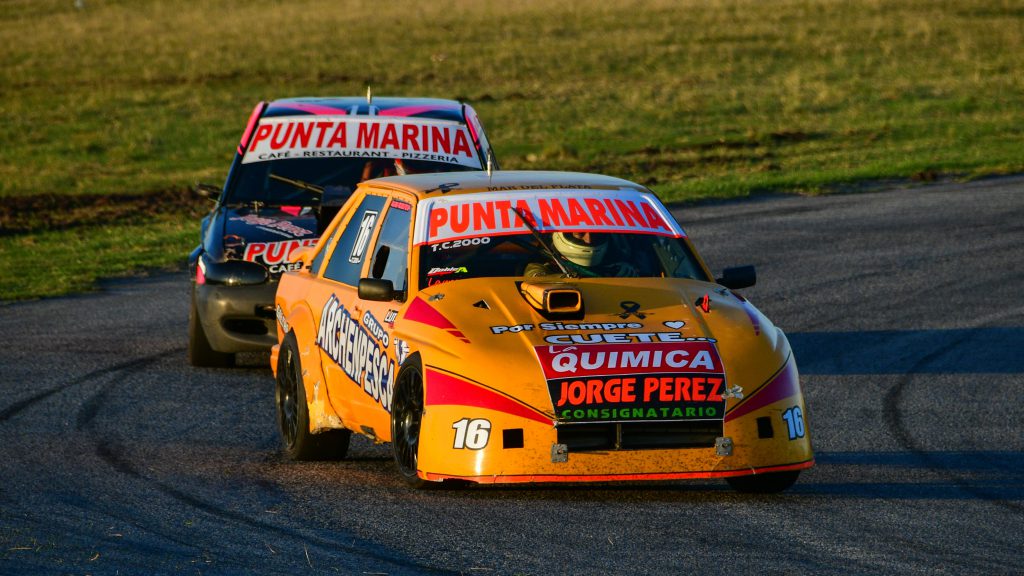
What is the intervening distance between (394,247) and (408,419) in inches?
47.4

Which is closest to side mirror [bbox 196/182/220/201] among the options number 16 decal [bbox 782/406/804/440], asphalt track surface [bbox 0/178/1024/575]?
asphalt track surface [bbox 0/178/1024/575]

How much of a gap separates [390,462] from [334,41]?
43.8 metres

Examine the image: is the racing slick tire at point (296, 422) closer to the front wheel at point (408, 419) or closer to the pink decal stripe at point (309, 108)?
the front wheel at point (408, 419)

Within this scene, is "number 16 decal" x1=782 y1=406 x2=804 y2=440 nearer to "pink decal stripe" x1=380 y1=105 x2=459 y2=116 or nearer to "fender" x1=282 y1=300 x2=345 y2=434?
"fender" x1=282 y1=300 x2=345 y2=434

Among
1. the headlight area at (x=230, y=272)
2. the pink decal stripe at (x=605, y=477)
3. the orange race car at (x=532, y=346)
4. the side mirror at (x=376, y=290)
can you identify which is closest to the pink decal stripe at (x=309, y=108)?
the headlight area at (x=230, y=272)

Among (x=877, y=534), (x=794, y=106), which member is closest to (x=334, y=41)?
(x=794, y=106)

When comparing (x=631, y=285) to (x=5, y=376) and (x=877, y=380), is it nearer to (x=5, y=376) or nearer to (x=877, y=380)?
(x=877, y=380)

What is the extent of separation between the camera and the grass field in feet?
77.3

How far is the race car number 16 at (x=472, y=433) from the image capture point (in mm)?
7074

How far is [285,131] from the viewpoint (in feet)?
42.3

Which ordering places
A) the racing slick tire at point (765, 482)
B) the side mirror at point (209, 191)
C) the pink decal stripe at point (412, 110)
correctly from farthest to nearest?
the pink decal stripe at point (412, 110) < the side mirror at point (209, 191) < the racing slick tire at point (765, 482)

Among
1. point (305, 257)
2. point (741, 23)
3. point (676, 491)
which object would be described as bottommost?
point (741, 23)

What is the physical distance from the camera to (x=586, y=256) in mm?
8383

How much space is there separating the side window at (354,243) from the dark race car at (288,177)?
193 centimetres
